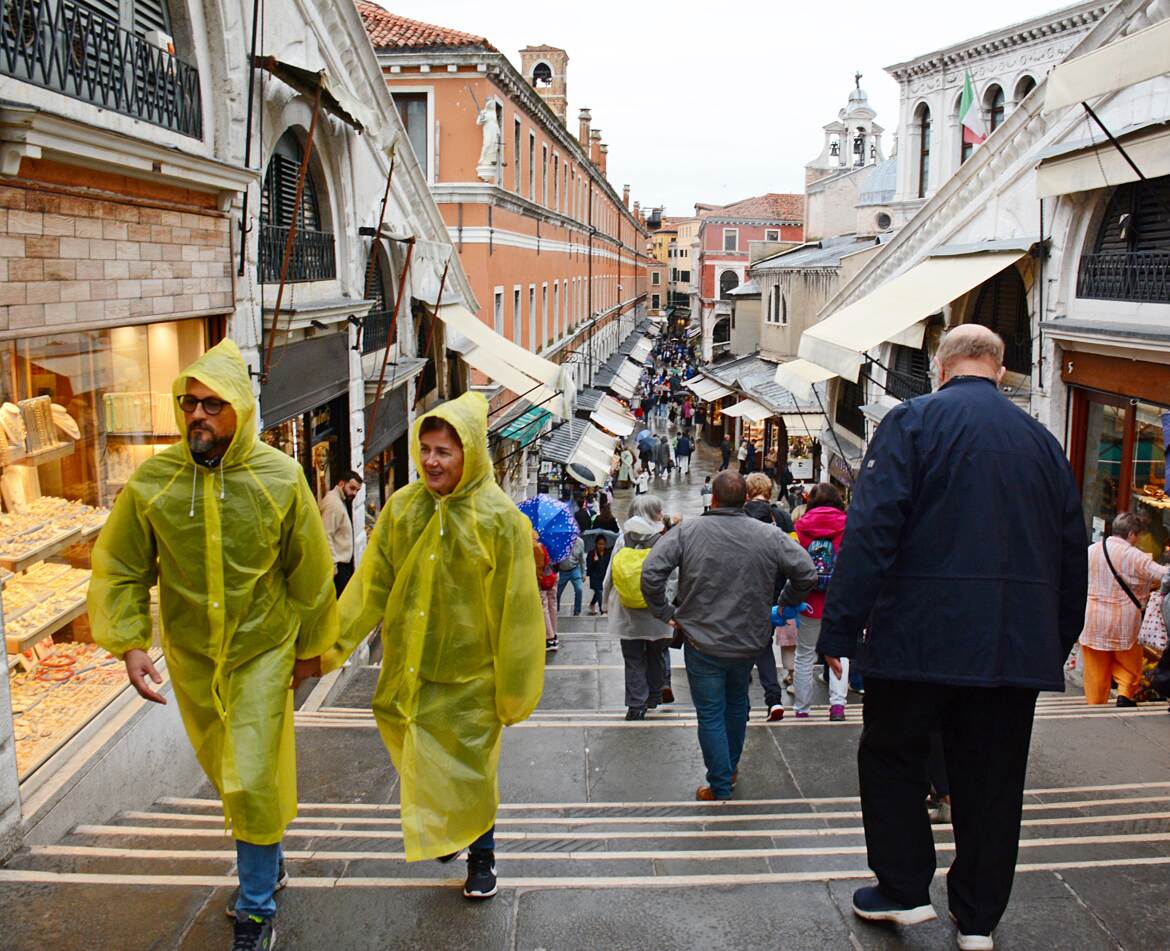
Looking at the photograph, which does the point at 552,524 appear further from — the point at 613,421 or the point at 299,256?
the point at 613,421

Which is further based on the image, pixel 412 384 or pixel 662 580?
pixel 412 384

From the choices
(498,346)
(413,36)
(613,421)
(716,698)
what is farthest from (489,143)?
(716,698)

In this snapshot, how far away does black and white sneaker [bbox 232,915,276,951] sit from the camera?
3227 millimetres

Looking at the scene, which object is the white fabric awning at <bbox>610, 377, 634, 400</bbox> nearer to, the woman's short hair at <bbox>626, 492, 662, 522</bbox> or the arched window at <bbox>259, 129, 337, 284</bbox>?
the arched window at <bbox>259, 129, 337, 284</bbox>

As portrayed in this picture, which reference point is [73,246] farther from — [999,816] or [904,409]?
[999,816]

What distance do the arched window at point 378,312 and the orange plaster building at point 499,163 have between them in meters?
6.65

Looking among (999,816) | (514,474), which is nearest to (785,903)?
(999,816)

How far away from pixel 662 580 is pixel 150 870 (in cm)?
255

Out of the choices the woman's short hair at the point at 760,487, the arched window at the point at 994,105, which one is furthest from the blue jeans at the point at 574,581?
the arched window at the point at 994,105

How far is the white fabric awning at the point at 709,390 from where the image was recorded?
29641mm

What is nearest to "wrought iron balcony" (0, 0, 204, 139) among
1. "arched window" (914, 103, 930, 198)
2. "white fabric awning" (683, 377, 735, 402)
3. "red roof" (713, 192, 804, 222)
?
"white fabric awning" (683, 377, 735, 402)

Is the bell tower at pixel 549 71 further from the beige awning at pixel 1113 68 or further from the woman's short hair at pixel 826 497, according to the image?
the woman's short hair at pixel 826 497

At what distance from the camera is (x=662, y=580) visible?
5266 millimetres

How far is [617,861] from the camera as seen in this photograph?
13.3 feet
